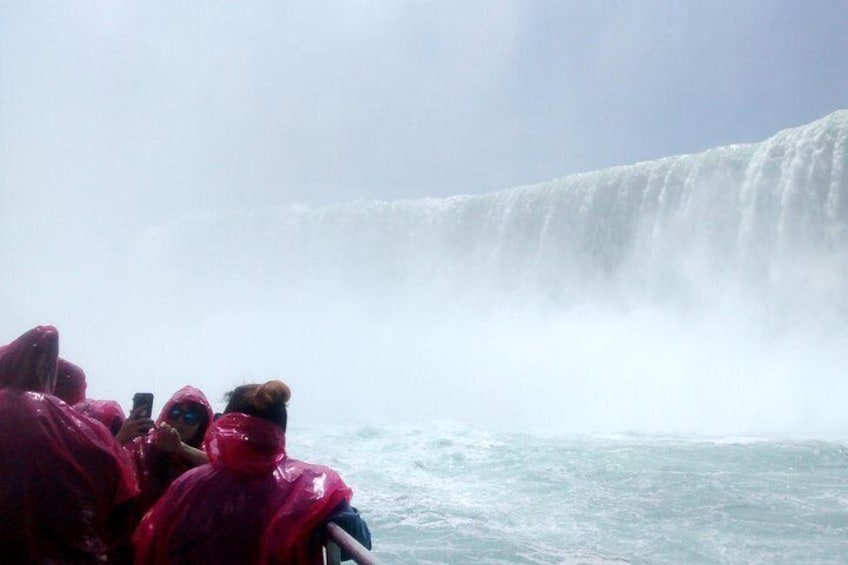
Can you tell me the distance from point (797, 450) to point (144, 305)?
2683cm

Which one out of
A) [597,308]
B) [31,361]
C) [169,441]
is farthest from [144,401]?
[597,308]

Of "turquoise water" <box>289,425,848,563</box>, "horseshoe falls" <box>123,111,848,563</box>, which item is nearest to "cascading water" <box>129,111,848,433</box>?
"horseshoe falls" <box>123,111,848,563</box>

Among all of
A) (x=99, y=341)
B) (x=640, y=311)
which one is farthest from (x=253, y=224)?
(x=640, y=311)

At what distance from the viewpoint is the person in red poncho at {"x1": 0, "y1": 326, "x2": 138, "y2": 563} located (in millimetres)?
1618

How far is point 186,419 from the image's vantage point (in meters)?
2.25

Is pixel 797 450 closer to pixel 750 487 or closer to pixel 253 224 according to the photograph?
pixel 750 487

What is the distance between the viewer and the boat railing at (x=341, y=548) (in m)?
1.44

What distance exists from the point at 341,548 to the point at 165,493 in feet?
1.50

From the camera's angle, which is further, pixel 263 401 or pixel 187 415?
pixel 187 415

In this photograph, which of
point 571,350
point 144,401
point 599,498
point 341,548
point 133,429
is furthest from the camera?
point 571,350

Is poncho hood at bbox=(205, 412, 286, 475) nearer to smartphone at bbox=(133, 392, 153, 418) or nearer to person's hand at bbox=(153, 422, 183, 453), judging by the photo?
person's hand at bbox=(153, 422, 183, 453)

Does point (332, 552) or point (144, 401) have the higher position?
point (144, 401)

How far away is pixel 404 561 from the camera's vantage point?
554 centimetres

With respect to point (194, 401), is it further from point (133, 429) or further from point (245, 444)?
point (245, 444)
